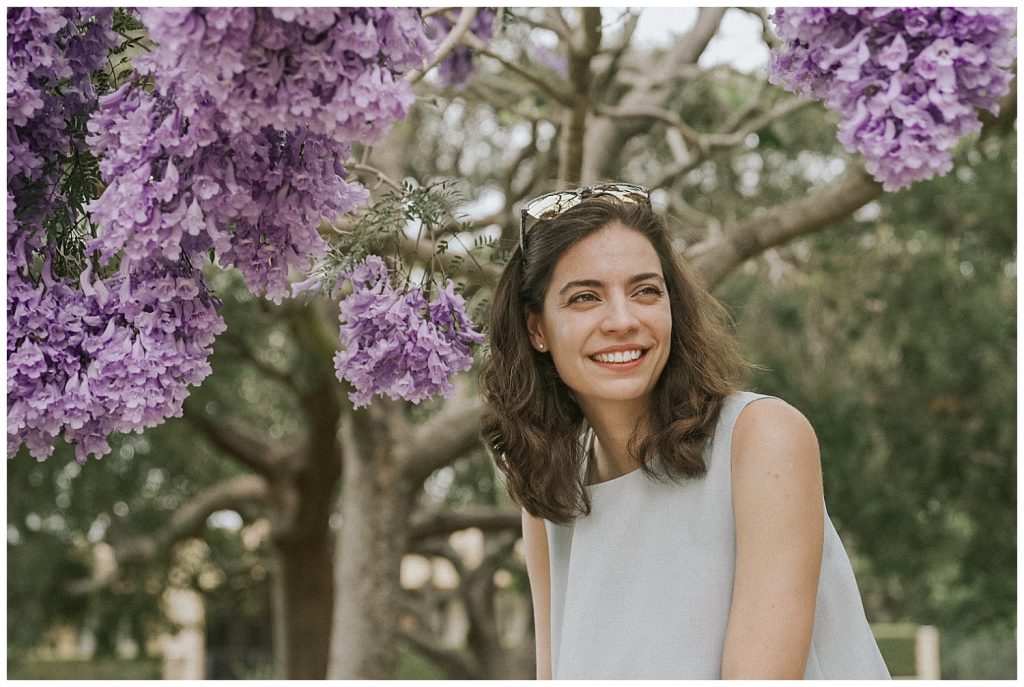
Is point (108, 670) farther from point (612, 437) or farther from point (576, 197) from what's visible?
point (576, 197)

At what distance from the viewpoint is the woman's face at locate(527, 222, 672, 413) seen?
219 centimetres

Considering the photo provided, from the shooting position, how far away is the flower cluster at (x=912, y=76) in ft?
6.15

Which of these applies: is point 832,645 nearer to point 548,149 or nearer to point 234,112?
point 234,112

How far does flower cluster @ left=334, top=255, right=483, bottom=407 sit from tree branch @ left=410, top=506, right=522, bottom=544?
694 cm

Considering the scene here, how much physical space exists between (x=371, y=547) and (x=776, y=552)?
19.8 feet

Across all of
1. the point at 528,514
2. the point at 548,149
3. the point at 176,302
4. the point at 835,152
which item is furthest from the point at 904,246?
the point at 176,302

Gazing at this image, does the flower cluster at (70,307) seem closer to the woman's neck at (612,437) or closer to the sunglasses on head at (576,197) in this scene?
the sunglasses on head at (576,197)

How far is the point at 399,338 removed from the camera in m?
2.29

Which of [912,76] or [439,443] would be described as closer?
[912,76]

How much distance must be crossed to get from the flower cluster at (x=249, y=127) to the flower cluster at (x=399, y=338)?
6.3 inches

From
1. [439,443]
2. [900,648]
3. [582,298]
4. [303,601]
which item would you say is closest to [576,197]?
[582,298]

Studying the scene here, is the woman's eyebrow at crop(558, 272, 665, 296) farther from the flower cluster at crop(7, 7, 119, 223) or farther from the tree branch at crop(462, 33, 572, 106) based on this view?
the tree branch at crop(462, 33, 572, 106)

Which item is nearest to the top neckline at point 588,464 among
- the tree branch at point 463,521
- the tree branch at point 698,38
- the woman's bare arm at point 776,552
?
the woman's bare arm at point 776,552

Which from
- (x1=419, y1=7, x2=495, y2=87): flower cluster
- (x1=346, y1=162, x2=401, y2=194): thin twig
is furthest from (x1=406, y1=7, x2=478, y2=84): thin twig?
(x1=419, y1=7, x2=495, y2=87): flower cluster
